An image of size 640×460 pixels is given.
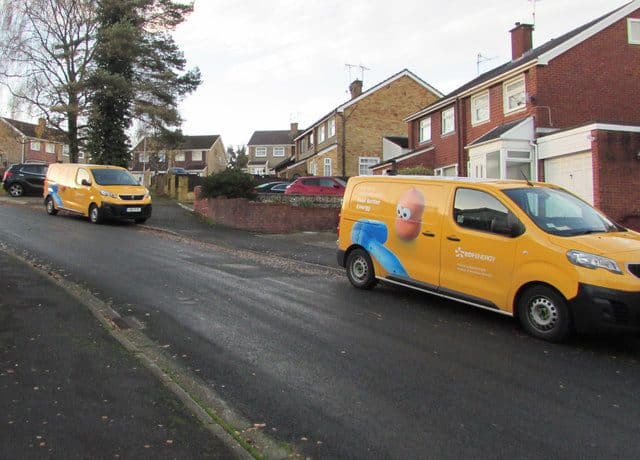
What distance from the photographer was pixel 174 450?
330cm

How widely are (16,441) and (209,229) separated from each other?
1458 cm

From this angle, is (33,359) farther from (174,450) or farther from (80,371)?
(174,450)

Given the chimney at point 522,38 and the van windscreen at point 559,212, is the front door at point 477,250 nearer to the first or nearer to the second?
the van windscreen at point 559,212

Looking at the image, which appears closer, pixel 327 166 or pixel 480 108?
pixel 480 108

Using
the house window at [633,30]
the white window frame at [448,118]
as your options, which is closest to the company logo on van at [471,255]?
the house window at [633,30]

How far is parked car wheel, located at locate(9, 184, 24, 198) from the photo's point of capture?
2631cm

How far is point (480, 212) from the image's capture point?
22.8 ft

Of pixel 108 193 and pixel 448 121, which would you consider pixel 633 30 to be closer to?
pixel 448 121

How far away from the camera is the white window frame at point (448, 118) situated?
24.8 metres

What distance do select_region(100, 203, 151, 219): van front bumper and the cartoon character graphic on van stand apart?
37.7 ft

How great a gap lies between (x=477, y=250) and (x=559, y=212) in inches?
44.3

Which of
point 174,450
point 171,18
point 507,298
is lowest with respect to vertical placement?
point 174,450

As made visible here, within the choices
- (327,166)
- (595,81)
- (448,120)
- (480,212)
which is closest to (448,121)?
(448,120)

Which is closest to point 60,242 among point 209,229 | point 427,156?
point 209,229
